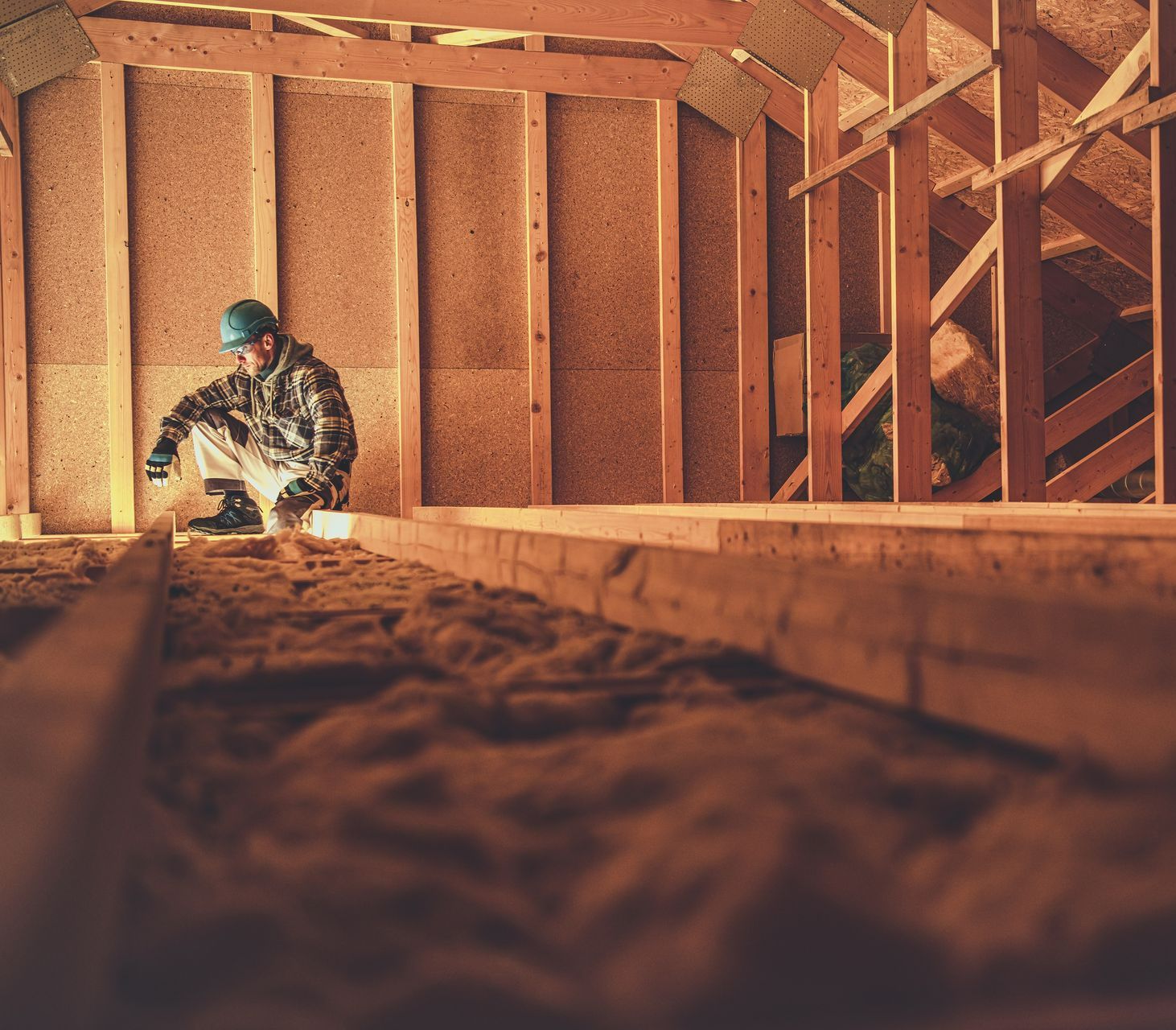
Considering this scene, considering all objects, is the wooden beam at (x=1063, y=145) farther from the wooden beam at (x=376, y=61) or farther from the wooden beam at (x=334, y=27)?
the wooden beam at (x=334, y=27)

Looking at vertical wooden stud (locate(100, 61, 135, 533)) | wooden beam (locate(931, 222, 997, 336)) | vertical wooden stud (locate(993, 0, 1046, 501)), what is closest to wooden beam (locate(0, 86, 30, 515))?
vertical wooden stud (locate(100, 61, 135, 533))

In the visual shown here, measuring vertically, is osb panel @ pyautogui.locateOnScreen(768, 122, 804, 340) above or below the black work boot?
above

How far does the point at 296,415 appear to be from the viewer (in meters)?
4.00

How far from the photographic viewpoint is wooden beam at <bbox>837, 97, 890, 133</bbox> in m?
4.96

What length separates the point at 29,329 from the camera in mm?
4551

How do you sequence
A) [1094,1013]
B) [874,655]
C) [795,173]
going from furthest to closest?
[795,173] < [874,655] < [1094,1013]

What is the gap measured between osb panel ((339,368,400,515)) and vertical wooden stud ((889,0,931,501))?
2.43 metres

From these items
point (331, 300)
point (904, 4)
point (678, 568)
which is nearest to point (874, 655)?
point (678, 568)

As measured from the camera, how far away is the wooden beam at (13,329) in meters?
4.44

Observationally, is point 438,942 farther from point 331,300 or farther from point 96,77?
point 96,77

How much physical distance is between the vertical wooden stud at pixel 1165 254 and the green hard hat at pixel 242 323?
308 centimetres

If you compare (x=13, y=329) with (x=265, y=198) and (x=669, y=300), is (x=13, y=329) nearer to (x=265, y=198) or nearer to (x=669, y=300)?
(x=265, y=198)

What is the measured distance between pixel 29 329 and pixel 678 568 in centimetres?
446

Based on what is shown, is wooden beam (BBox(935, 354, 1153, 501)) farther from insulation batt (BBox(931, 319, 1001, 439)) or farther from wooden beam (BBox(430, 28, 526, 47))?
wooden beam (BBox(430, 28, 526, 47))
